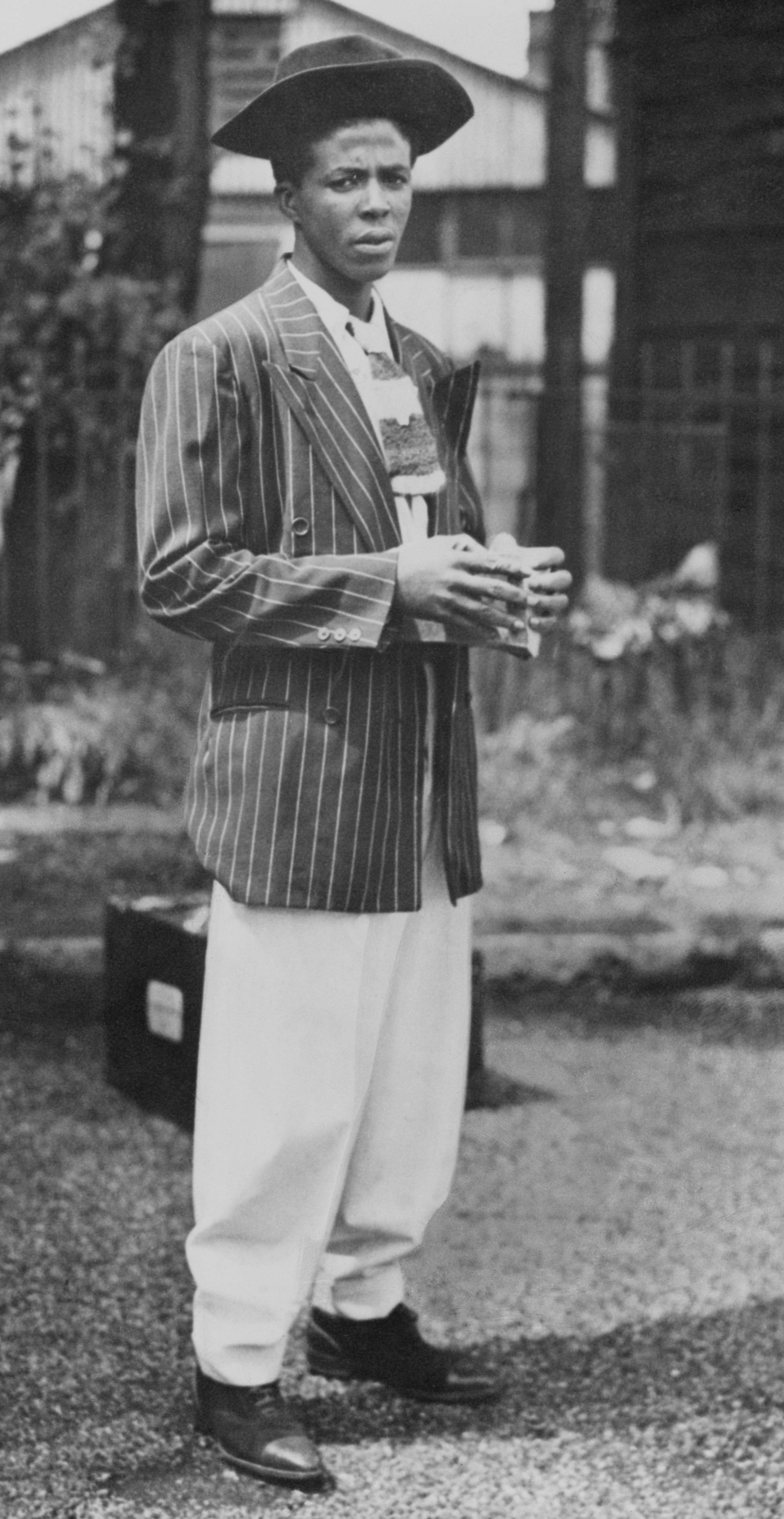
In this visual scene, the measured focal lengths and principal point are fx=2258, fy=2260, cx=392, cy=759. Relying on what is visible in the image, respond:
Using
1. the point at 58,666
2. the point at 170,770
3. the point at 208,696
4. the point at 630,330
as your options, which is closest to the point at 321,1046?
the point at 208,696

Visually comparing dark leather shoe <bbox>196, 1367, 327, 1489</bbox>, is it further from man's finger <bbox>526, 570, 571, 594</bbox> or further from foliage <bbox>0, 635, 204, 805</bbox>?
foliage <bbox>0, 635, 204, 805</bbox>

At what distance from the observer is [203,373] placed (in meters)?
3.17

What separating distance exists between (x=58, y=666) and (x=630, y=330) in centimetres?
428

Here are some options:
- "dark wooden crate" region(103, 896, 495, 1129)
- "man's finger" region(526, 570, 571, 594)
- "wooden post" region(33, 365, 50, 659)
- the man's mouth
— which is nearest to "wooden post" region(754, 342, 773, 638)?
"wooden post" region(33, 365, 50, 659)

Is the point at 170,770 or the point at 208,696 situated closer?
the point at 208,696

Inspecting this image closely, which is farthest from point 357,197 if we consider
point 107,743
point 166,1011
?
point 107,743

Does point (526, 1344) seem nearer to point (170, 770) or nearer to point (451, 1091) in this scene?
point (451, 1091)

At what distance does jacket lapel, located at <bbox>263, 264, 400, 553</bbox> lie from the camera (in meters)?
3.22

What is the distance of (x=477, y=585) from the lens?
3.09 meters

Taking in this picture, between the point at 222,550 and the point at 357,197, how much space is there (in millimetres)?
538

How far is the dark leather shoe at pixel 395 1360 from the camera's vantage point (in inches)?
140

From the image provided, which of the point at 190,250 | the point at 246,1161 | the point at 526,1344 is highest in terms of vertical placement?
the point at 190,250

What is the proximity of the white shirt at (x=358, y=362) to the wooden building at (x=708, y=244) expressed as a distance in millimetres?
8214

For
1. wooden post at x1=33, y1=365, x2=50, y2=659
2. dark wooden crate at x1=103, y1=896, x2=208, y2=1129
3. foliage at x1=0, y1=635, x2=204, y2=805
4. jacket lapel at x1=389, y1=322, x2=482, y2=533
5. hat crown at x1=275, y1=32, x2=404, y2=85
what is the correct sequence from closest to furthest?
1. hat crown at x1=275, y1=32, x2=404, y2=85
2. jacket lapel at x1=389, y1=322, x2=482, y2=533
3. dark wooden crate at x1=103, y1=896, x2=208, y2=1129
4. foliage at x1=0, y1=635, x2=204, y2=805
5. wooden post at x1=33, y1=365, x2=50, y2=659
